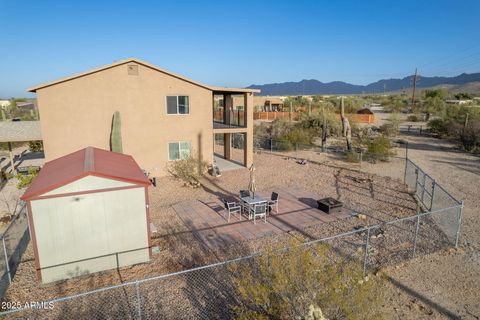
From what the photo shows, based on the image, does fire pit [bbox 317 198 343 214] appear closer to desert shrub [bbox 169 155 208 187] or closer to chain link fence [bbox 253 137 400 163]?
desert shrub [bbox 169 155 208 187]

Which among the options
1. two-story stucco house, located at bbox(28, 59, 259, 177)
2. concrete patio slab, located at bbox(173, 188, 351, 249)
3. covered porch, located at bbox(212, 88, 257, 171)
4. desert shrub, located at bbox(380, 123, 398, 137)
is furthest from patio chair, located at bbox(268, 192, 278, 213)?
desert shrub, located at bbox(380, 123, 398, 137)

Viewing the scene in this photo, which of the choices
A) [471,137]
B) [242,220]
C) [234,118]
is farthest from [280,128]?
[242,220]

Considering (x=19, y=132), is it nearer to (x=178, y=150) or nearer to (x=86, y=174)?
(x=178, y=150)

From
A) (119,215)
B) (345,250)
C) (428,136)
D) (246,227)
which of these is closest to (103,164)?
(119,215)

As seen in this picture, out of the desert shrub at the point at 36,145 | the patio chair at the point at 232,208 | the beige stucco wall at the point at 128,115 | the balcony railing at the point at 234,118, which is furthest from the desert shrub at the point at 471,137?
the desert shrub at the point at 36,145

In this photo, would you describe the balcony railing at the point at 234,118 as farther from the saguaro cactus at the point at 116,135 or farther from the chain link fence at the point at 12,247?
the chain link fence at the point at 12,247

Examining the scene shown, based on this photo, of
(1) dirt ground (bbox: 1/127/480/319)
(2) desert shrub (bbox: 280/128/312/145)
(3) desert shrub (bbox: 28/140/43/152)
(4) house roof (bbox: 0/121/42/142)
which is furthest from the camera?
(2) desert shrub (bbox: 280/128/312/145)

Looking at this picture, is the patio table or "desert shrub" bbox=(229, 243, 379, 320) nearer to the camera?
"desert shrub" bbox=(229, 243, 379, 320)

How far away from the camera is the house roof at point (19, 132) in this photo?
17672mm

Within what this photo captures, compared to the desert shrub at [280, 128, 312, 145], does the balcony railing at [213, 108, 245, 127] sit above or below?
above

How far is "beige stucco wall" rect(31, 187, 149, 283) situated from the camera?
7.75m

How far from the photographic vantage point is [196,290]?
7.59 metres

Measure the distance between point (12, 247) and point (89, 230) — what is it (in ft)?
8.69

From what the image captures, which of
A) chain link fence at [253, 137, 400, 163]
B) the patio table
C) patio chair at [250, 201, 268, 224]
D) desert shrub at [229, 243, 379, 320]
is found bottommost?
chain link fence at [253, 137, 400, 163]
